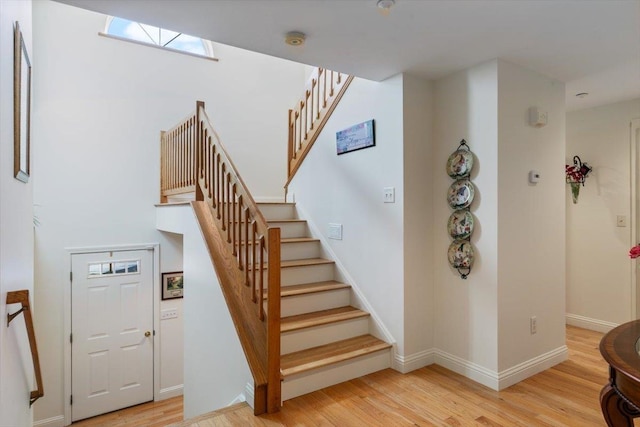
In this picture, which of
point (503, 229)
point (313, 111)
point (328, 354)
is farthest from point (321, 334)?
point (313, 111)

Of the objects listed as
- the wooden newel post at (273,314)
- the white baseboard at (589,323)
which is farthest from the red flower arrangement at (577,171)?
the wooden newel post at (273,314)

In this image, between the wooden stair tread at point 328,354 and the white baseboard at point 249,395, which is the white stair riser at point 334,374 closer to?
the wooden stair tread at point 328,354

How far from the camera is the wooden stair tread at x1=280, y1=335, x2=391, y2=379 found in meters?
2.50

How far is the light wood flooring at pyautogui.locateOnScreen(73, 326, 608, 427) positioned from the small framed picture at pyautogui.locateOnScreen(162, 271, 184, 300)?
322 centimetres

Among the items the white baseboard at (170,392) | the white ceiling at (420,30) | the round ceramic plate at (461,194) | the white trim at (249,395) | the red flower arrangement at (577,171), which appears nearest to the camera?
the white ceiling at (420,30)

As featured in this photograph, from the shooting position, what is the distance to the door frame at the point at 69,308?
450 cm

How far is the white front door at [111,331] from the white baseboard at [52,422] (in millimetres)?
122

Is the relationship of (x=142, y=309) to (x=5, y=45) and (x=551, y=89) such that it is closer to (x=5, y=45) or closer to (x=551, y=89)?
(x=5, y=45)

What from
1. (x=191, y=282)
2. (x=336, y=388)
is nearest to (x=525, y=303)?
(x=336, y=388)

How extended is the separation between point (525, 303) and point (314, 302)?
1.64 m

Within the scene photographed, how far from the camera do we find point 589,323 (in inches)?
152

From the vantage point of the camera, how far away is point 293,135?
4.38 meters

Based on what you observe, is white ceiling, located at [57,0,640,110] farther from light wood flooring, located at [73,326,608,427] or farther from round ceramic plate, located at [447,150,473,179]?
light wood flooring, located at [73,326,608,427]

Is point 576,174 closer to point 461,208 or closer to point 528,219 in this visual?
point 528,219
